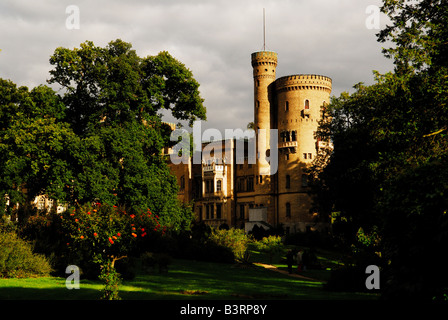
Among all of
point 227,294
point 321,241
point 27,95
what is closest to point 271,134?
point 321,241

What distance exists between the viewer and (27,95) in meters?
40.8

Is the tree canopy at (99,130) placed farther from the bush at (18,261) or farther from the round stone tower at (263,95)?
the round stone tower at (263,95)

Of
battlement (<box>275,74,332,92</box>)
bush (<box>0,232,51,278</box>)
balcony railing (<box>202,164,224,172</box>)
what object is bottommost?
bush (<box>0,232,51,278</box>)

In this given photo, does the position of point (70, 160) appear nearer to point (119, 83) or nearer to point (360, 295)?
point (119, 83)

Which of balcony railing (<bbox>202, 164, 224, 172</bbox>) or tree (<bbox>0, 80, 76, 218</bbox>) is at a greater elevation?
balcony railing (<bbox>202, 164, 224, 172</bbox>)

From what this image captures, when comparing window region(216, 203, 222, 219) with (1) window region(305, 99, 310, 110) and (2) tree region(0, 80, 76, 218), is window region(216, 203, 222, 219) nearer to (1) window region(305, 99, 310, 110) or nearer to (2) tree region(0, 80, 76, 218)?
(1) window region(305, 99, 310, 110)

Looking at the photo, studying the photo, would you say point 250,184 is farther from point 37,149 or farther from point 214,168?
point 37,149

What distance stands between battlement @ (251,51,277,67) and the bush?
1993 inches

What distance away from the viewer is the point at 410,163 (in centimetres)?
1927

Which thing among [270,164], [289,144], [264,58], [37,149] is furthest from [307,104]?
[37,149]

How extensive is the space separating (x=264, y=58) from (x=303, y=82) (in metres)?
7.49

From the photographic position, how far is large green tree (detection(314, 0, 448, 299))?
10.9m

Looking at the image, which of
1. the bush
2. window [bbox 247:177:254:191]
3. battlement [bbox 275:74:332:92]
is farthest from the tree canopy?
window [bbox 247:177:254:191]

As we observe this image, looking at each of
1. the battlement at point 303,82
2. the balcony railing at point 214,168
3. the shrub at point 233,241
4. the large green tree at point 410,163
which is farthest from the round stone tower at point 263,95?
the shrub at point 233,241
